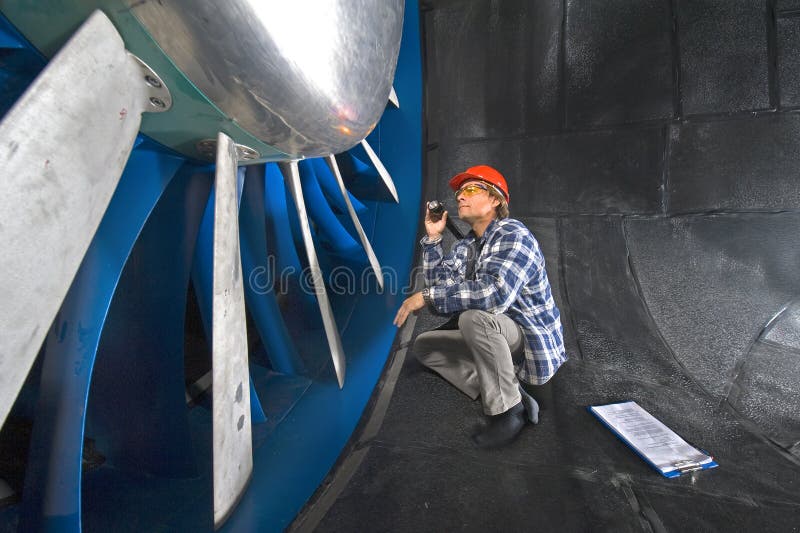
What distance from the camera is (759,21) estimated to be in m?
2.36

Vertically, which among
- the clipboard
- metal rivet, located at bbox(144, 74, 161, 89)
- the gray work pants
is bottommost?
the clipboard

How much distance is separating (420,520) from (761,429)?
1.51 m

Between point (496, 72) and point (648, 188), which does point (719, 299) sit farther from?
point (496, 72)

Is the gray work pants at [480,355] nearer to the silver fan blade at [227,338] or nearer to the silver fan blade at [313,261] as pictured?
the silver fan blade at [313,261]

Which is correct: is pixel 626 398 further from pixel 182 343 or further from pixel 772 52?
pixel 772 52

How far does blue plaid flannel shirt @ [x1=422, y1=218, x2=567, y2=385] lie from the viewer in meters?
1.86

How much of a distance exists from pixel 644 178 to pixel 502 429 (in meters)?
1.71

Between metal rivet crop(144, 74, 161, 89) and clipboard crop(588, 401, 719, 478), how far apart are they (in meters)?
1.77

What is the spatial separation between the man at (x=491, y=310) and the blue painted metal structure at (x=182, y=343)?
0.27 metres

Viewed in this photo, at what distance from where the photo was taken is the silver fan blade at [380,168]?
1.89m

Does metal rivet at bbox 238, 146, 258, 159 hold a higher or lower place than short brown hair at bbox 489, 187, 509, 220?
lower

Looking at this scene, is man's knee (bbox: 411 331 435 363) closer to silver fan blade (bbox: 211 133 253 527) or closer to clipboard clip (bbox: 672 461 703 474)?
clipboard clip (bbox: 672 461 703 474)

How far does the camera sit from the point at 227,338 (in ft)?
2.80

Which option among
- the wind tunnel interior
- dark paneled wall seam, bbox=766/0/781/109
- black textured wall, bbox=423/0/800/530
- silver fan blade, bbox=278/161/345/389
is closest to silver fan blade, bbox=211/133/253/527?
silver fan blade, bbox=278/161/345/389
